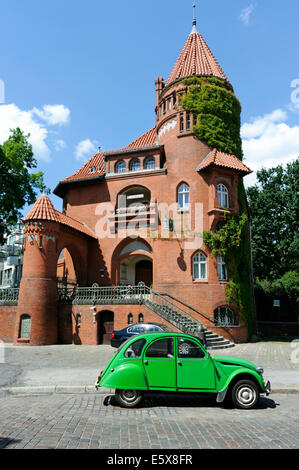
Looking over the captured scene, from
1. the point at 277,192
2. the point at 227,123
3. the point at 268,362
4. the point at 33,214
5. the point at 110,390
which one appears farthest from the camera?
the point at 277,192

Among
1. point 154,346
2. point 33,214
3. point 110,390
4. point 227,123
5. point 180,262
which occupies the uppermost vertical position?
point 227,123

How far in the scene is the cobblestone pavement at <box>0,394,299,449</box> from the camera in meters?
4.79

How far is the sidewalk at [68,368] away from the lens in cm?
842

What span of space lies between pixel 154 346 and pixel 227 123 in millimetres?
19679

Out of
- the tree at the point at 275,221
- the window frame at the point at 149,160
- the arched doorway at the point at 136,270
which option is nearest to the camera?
the window frame at the point at 149,160

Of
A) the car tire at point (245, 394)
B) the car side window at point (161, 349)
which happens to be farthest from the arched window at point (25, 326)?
the car tire at point (245, 394)

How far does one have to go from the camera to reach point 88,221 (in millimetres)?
25391

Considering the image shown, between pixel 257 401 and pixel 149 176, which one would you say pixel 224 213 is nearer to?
pixel 149 176

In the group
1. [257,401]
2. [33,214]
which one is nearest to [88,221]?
[33,214]

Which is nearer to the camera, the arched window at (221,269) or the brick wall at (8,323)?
the brick wall at (8,323)

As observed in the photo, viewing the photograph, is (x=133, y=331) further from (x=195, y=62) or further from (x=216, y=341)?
(x=195, y=62)

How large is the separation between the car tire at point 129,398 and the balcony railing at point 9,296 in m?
15.1

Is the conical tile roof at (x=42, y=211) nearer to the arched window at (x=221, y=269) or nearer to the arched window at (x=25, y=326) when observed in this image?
the arched window at (x=25, y=326)

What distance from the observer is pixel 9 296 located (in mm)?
20672
